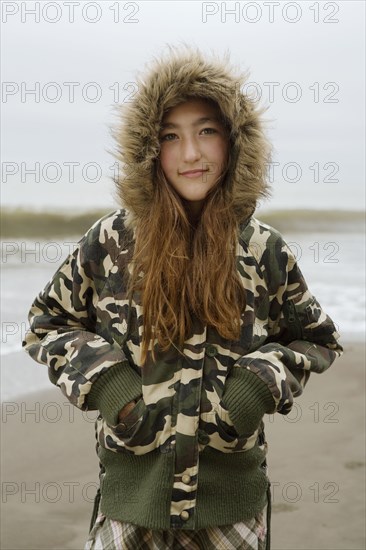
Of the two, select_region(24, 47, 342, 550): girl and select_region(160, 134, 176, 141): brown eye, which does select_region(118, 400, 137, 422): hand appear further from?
select_region(160, 134, 176, 141): brown eye

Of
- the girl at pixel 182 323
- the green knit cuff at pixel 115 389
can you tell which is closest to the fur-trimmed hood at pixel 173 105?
the girl at pixel 182 323

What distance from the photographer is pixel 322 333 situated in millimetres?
2719

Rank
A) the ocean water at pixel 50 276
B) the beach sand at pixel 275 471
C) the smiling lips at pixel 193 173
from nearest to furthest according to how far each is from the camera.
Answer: the smiling lips at pixel 193 173 < the beach sand at pixel 275 471 < the ocean water at pixel 50 276

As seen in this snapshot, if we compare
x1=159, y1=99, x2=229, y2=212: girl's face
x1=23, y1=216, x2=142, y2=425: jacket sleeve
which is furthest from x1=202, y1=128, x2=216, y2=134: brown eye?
x1=23, y1=216, x2=142, y2=425: jacket sleeve

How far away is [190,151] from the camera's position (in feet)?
8.39

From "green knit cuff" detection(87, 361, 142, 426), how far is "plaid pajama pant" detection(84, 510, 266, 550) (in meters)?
0.33

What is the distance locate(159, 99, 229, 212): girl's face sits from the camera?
8.50 feet

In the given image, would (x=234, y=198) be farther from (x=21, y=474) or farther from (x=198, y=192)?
(x=21, y=474)

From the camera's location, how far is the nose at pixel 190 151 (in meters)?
2.55

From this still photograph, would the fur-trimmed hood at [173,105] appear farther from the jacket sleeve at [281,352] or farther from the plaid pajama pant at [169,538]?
the plaid pajama pant at [169,538]

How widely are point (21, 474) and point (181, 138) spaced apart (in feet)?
8.81

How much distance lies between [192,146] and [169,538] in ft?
3.61

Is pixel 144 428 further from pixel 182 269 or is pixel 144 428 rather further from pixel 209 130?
pixel 209 130

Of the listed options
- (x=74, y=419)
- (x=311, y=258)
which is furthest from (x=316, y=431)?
(x=311, y=258)
